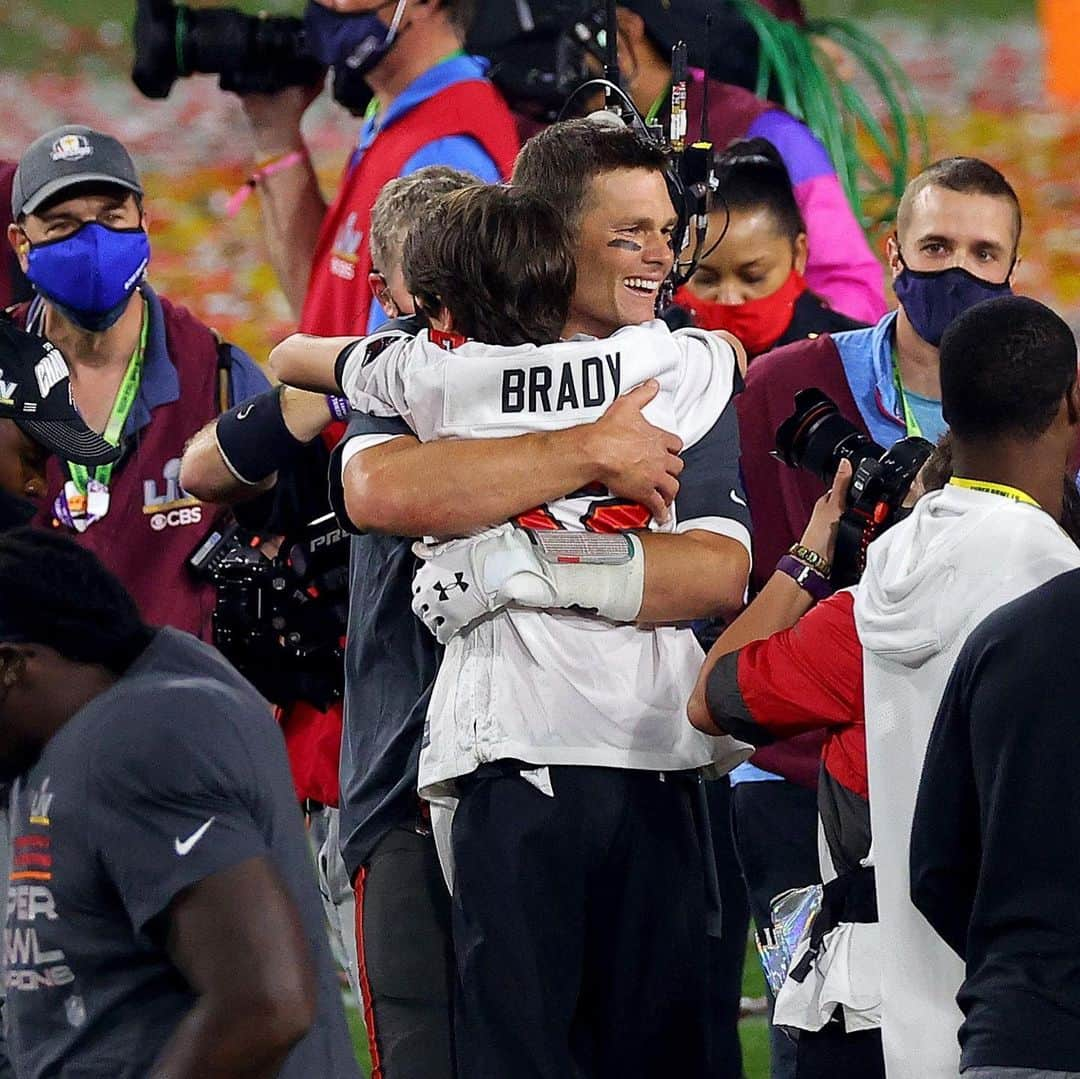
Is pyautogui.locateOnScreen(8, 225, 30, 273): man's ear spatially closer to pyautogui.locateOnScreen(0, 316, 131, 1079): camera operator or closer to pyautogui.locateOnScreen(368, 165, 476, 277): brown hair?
pyautogui.locateOnScreen(0, 316, 131, 1079): camera operator

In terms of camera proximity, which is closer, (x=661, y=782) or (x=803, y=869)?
(x=661, y=782)

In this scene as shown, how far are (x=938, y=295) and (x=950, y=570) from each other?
1417mm

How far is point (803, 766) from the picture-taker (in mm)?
3916

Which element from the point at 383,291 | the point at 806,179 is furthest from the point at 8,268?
the point at 383,291

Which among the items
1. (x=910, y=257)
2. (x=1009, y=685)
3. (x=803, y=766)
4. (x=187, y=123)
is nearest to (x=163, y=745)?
(x=1009, y=685)

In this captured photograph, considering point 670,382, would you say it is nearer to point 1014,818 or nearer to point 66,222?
point 1014,818

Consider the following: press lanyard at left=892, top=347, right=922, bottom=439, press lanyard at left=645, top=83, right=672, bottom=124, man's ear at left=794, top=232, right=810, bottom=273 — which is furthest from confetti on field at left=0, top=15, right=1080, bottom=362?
press lanyard at left=892, top=347, right=922, bottom=439

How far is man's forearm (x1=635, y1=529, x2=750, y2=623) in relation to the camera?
2943mm

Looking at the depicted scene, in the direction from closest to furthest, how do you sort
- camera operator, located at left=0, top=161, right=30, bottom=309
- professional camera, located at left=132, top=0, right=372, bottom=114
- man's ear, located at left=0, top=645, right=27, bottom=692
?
man's ear, located at left=0, top=645, right=27, bottom=692 → camera operator, located at left=0, top=161, right=30, bottom=309 → professional camera, located at left=132, top=0, right=372, bottom=114

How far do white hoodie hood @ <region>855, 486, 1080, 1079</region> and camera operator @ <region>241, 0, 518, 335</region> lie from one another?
2448mm

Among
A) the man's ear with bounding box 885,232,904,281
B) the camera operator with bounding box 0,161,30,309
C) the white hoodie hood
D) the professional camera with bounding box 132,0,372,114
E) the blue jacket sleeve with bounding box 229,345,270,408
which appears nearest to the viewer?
the white hoodie hood

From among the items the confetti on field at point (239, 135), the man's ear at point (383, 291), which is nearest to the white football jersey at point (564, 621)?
the man's ear at point (383, 291)

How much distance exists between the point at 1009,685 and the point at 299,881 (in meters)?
0.77

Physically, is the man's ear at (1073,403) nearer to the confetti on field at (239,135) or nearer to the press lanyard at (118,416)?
the press lanyard at (118,416)
